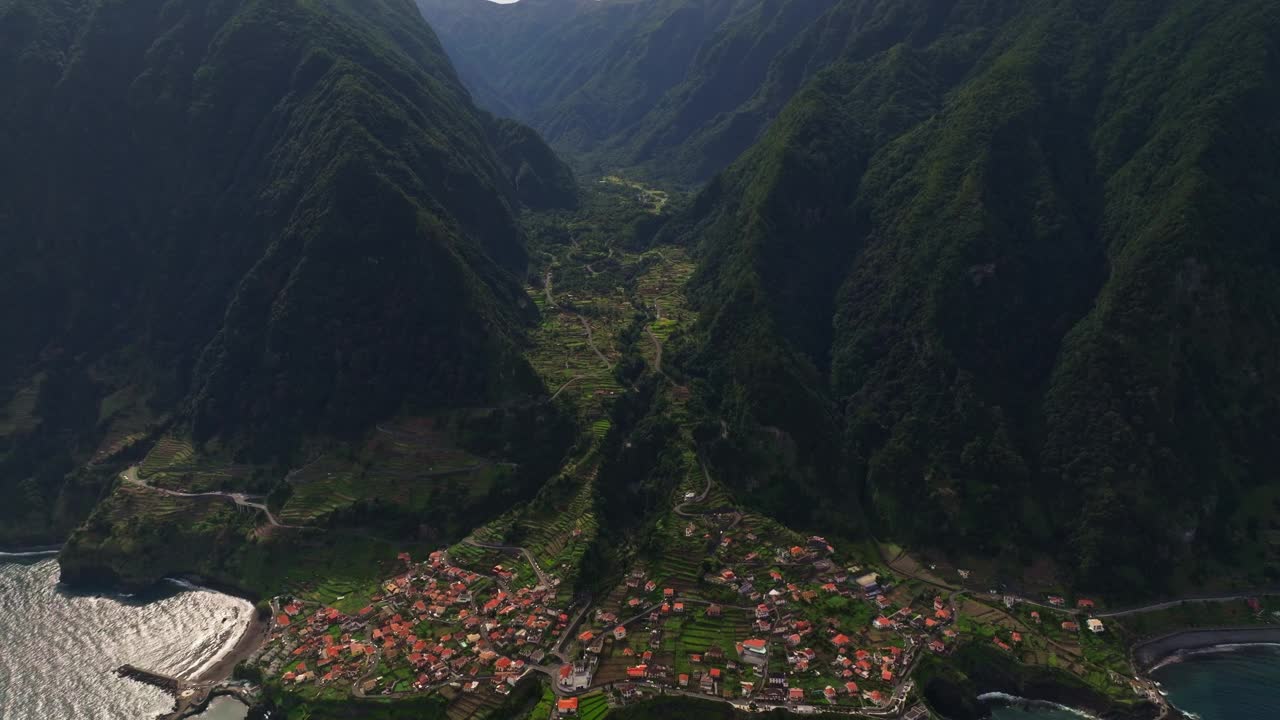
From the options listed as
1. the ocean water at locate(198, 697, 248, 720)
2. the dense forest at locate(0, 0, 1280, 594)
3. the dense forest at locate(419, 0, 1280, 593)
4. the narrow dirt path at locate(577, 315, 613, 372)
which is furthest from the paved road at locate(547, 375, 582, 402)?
the ocean water at locate(198, 697, 248, 720)

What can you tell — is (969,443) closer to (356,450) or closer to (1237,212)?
(1237,212)

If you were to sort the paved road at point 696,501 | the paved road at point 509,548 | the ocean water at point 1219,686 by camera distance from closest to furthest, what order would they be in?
1. the ocean water at point 1219,686
2. the paved road at point 509,548
3. the paved road at point 696,501

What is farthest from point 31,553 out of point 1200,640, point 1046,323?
point 1046,323

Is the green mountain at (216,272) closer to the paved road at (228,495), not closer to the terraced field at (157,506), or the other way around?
the paved road at (228,495)

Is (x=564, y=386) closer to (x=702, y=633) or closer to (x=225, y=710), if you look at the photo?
(x=702, y=633)

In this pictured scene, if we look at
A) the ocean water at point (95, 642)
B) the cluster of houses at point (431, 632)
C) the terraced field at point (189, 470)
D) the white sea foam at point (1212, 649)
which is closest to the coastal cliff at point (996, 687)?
the white sea foam at point (1212, 649)

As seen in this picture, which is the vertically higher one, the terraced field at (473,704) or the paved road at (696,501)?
the paved road at (696,501)

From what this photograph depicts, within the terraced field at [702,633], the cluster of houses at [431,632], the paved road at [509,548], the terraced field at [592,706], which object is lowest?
the cluster of houses at [431,632]
